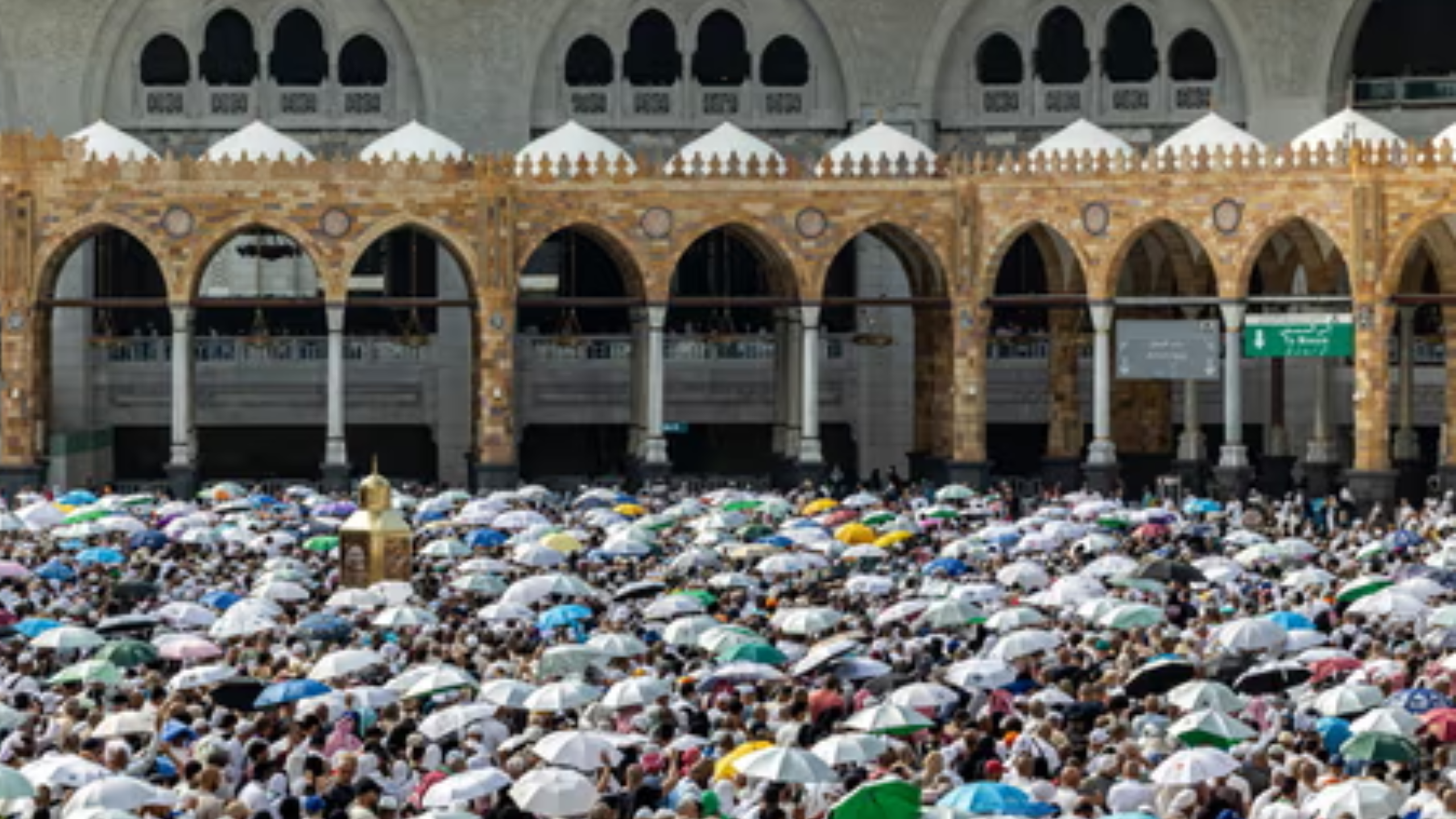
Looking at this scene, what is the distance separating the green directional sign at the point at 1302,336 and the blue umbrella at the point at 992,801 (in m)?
37.2

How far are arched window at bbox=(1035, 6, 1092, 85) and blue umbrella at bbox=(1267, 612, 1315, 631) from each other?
37.3 m

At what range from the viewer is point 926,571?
37594mm

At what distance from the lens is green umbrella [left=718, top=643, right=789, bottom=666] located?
93.4 ft

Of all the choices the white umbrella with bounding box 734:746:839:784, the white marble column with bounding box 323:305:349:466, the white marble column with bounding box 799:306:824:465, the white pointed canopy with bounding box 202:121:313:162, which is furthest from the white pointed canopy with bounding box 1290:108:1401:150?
the white umbrella with bounding box 734:746:839:784

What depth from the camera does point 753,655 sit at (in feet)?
93.7

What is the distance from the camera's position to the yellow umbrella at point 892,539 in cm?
4078

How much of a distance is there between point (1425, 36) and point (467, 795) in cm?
5097

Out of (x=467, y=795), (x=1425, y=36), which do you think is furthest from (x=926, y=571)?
(x=1425, y=36)

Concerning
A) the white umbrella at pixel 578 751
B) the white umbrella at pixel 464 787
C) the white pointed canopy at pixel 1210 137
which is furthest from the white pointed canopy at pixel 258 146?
the white umbrella at pixel 464 787

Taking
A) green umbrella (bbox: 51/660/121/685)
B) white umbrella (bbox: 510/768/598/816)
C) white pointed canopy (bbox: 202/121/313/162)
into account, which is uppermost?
white pointed canopy (bbox: 202/121/313/162)

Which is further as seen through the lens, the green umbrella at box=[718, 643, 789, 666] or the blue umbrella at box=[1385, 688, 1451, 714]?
the green umbrella at box=[718, 643, 789, 666]

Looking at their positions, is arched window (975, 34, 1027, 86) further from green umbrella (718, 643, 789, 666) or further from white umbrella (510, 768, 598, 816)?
white umbrella (510, 768, 598, 816)

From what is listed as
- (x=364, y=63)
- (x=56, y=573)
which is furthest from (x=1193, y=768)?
(x=364, y=63)

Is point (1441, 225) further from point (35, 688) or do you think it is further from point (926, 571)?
point (35, 688)
